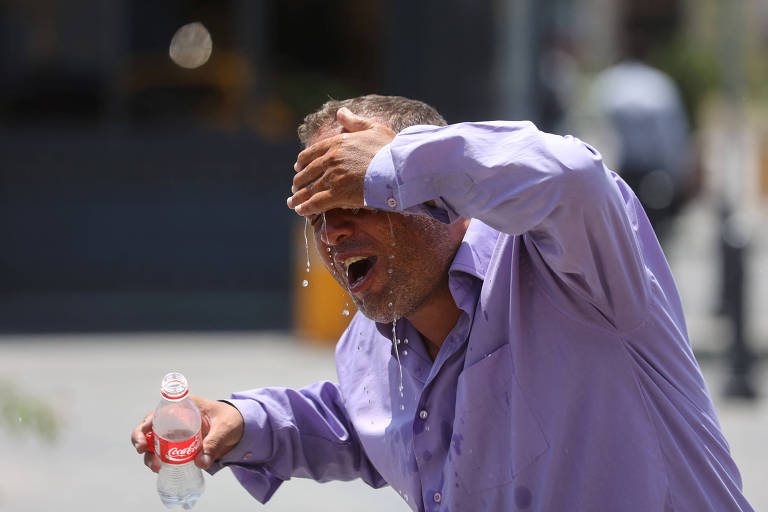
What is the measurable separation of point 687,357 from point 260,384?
5.91m

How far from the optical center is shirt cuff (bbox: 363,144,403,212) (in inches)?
79.4

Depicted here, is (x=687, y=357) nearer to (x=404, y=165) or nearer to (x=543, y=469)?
(x=543, y=469)

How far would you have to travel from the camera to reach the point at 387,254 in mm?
2316

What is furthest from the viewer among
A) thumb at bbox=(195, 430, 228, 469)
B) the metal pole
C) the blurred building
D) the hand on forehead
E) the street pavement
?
the blurred building

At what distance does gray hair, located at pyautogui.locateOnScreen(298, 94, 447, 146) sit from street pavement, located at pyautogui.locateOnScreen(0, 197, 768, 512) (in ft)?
5.08

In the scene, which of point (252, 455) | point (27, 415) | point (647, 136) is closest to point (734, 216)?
point (647, 136)

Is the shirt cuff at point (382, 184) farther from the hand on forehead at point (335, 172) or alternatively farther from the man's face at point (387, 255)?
the man's face at point (387, 255)

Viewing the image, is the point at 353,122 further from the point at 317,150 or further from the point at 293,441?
the point at 293,441

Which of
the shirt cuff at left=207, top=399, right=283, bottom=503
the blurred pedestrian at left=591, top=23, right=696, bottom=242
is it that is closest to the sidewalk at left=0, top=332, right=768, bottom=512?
the blurred pedestrian at left=591, top=23, right=696, bottom=242

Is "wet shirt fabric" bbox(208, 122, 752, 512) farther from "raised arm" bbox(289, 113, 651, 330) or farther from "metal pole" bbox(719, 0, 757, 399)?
"metal pole" bbox(719, 0, 757, 399)

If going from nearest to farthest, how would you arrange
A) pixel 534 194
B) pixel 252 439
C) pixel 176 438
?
pixel 534 194 → pixel 176 438 → pixel 252 439

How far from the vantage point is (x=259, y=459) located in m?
2.68

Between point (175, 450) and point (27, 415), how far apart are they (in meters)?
1.20

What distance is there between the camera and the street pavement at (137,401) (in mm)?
5621
